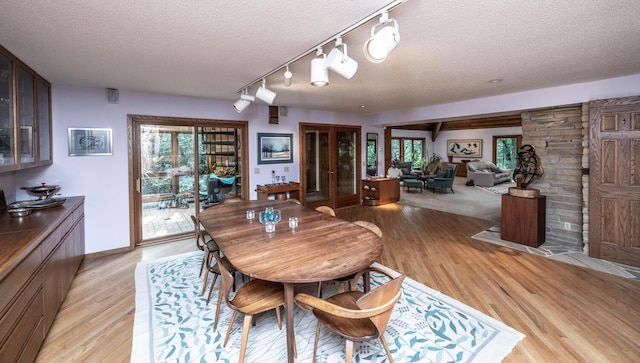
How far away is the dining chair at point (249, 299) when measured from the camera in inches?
69.4

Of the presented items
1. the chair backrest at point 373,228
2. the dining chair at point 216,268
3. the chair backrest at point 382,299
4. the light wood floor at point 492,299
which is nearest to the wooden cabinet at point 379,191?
the light wood floor at point 492,299

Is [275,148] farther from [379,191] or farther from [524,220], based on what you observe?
[524,220]

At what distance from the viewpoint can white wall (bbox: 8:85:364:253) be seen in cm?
360

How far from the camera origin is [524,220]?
13.5 feet

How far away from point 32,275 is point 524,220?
539cm

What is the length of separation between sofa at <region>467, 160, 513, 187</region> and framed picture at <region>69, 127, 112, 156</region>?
35.7 feet

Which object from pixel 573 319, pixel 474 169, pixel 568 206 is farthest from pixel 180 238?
pixel 474 169

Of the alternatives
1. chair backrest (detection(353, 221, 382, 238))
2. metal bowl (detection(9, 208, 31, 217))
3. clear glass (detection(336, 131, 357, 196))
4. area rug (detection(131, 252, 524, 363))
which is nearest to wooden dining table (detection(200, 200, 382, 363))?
chair backrest (detection(353, 221, 382, 238))

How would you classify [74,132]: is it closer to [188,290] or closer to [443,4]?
[188,290]

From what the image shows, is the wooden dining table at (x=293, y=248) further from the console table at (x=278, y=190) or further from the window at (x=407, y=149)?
the window at (x=407, y=149)

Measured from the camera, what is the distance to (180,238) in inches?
179

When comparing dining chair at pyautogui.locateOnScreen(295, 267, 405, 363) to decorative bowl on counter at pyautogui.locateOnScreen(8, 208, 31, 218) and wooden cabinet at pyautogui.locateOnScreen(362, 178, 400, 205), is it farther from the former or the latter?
wooden cabinet at pyautogui.locateOnScreen(362, 178, 400, 205)

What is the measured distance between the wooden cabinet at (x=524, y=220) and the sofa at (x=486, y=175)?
6.41 meters

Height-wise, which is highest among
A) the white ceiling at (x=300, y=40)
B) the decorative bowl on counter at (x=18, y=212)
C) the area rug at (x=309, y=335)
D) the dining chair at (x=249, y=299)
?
the white ceiling at (x=300, y=40)
